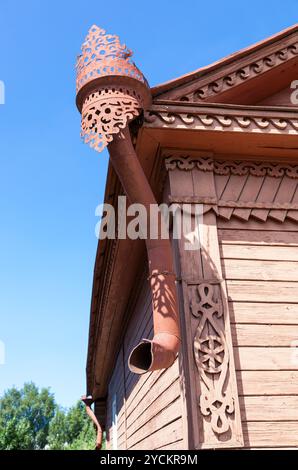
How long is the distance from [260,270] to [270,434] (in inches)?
46.3

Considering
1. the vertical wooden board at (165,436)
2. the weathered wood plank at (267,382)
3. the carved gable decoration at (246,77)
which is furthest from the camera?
the carved gable decoration at (246,77)

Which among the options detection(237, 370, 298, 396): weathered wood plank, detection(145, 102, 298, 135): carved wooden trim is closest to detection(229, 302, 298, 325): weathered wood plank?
detection(237, 370, 298, 396): weathered wood plank

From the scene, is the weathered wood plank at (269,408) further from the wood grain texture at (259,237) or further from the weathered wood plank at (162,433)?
the wood grain texture at (259,237)

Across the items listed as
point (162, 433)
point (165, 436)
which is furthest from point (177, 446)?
point (162, 433)

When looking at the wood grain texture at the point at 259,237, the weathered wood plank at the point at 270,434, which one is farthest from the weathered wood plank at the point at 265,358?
the wood grain texture at the point at 259,237

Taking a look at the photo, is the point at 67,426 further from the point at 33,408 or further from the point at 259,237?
the point at 259,237

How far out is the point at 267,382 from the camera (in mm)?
3053

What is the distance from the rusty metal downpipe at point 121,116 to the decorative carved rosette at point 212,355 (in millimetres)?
260

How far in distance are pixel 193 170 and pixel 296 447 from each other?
2144 mm

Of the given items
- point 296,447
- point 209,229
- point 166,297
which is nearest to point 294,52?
point 209,229

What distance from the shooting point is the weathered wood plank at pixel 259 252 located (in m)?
3.46

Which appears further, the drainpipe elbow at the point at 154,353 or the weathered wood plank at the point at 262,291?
the weathered wood plank at the point at 262,291
